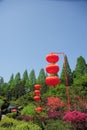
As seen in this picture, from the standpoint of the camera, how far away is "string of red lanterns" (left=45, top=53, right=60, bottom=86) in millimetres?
6734

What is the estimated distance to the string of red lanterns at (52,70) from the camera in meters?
6.73

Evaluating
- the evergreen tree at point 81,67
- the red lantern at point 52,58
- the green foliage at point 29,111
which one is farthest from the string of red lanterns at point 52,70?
the evergreen tree at point 81,67

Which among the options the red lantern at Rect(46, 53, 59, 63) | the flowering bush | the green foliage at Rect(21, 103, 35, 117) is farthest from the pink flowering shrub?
the flowering bush

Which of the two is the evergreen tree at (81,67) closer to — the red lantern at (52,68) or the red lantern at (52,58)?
the red lantern at (52,58)

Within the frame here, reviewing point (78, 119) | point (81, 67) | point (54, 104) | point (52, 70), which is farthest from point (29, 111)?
point (81, 67)

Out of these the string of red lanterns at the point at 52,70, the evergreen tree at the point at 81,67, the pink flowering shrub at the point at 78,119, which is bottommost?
the pink flowering shrub at the point at 78,119

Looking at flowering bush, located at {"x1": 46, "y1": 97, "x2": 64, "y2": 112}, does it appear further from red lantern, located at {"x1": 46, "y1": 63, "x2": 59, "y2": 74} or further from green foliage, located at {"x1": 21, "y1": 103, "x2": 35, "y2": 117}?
red lantern, located at {"x1": 46, "y1": 63, "x2": 59, "y2": 74}

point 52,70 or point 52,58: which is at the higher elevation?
point 52,58

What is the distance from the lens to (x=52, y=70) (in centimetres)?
688

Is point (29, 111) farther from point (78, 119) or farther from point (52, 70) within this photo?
point (52, 70)

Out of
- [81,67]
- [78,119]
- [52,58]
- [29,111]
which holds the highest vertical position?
[81,67]

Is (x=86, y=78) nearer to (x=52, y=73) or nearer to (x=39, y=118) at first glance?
(x=39, y=118)

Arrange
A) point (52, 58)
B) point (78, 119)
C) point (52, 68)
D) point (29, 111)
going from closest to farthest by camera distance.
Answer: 1. point (52, 68)
2. point (52, 58)
3. point (78, 119)
4. point (29, 111)

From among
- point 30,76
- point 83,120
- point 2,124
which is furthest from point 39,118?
point 30,76
